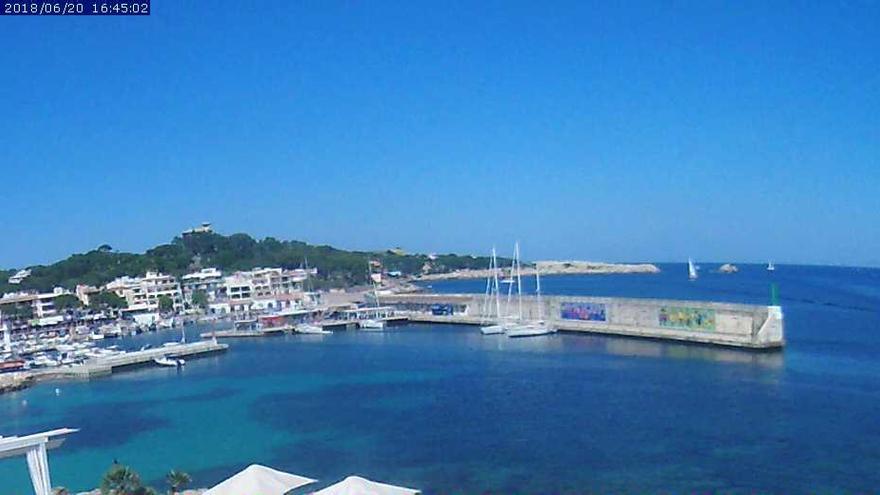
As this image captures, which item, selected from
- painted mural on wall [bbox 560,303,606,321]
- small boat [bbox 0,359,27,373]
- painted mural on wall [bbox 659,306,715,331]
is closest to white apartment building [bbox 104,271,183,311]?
small boat [bbox 0,359,27,373]

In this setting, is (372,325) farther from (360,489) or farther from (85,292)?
(360,489)

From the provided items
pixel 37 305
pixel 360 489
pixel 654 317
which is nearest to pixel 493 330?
pixel 654 317

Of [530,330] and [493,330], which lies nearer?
[530,330]

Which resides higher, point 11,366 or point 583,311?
point 583,311

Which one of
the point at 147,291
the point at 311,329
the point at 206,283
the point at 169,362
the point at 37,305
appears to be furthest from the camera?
the point at 206,283

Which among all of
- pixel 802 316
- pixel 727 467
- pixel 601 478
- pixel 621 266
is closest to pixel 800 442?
pixel 727 467

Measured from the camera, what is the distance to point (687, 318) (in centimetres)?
3412

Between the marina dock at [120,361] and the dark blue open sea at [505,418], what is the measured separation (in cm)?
185

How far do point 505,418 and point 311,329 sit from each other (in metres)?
29.9

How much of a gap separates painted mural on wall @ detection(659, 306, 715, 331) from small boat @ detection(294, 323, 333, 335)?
22170mm

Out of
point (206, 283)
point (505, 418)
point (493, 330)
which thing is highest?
point (206, 283)

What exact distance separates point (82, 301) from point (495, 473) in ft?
183

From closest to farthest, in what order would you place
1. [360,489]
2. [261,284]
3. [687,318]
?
1. [360,489]
2. [687,318]
3. [261,284]

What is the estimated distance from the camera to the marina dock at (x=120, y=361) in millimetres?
34000
